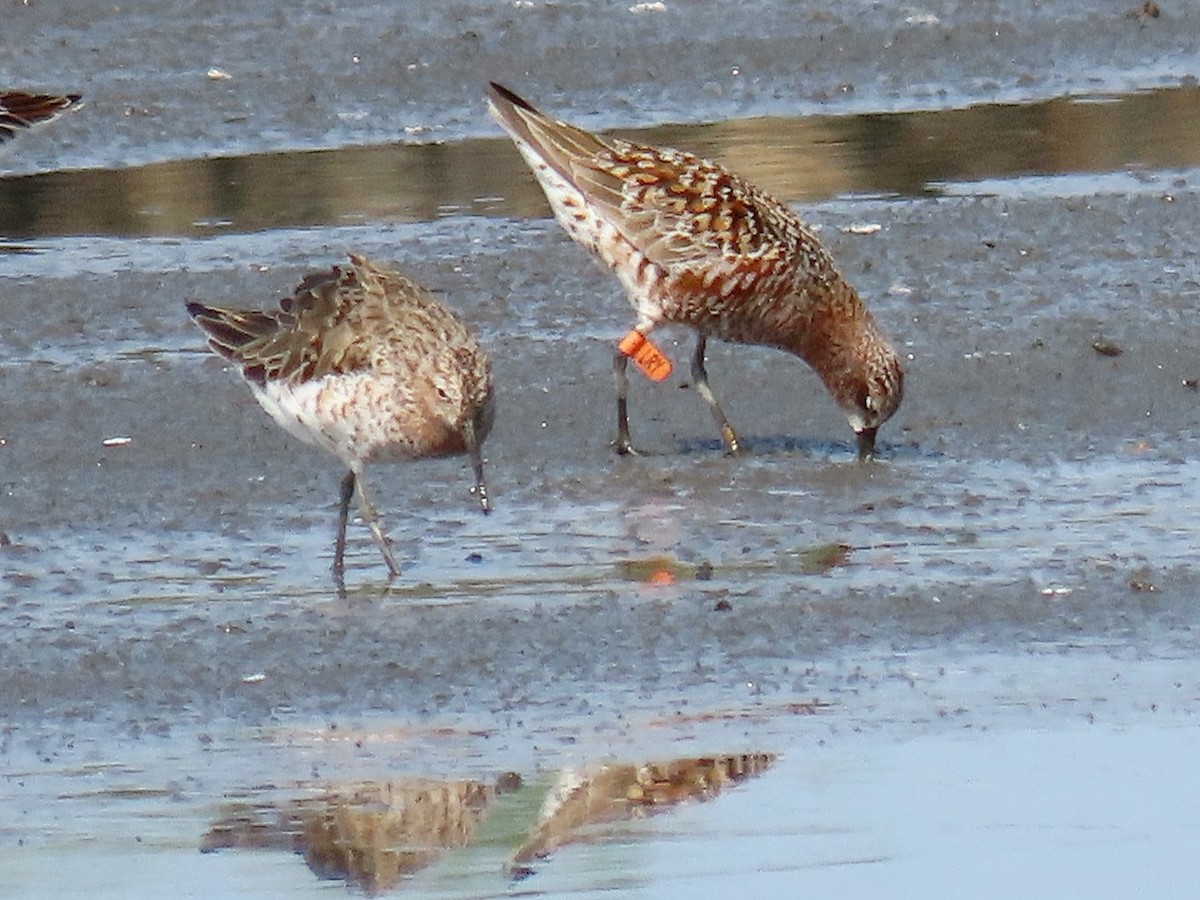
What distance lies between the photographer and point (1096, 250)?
479 inches

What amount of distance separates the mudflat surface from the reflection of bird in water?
36.6 inches

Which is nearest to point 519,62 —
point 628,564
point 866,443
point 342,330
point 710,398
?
point 710,398

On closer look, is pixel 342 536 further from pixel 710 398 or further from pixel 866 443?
pixel 866 443

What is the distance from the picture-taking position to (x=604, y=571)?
27.7 ft

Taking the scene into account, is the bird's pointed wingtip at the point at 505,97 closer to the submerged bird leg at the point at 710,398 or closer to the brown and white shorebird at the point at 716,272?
the brown and white shorebird at the point at 716,272

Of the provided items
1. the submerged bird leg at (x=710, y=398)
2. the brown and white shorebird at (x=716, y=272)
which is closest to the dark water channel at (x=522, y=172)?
the brown and white shorebird at (x=716, y=272)

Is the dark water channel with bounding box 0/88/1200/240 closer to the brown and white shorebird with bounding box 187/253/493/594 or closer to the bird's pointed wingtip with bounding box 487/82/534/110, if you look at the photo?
the bird's pointed wingtip with bounding box 487/82/534/110

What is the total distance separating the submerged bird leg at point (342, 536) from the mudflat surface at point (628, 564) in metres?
0.08

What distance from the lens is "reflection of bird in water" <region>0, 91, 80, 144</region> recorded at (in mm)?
10508

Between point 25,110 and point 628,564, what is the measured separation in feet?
11.2

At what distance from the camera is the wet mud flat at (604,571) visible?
6668 mm

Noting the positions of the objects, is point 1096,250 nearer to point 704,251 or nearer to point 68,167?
point 704,251

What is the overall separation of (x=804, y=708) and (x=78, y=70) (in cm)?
961

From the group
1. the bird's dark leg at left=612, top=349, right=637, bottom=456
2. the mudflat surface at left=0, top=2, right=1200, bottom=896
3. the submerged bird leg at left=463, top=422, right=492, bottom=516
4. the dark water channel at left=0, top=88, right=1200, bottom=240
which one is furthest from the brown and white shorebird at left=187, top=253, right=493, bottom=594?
the dark water channel at left=0, top=88, right=1200, bottom=240
